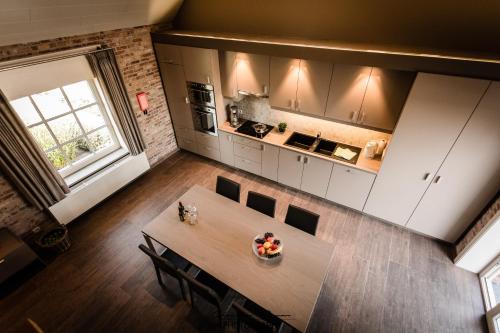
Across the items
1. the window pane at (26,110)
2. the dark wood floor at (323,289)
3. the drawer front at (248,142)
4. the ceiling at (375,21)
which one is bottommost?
the dark wood floor at (323,289)

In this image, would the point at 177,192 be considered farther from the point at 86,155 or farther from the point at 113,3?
the point at 113,3

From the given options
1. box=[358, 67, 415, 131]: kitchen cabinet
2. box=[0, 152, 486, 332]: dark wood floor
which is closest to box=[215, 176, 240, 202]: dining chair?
box=[0, 152, 486, 332]: dark wood floor

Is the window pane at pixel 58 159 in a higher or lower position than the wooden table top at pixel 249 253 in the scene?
higher

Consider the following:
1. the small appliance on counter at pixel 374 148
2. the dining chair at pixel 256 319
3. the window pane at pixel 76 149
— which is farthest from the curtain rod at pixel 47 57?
the small appliance on counter at pixel 374 148

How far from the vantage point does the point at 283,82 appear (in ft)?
13.0

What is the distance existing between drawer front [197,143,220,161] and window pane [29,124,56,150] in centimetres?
261

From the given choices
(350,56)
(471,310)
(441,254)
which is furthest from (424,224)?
(350,56)

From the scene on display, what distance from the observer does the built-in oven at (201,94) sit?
14.9 ft

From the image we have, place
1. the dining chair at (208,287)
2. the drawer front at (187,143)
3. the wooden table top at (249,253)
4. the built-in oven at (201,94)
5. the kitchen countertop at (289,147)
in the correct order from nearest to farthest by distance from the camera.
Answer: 1. the wooden table top at (249,253)
2. the dining chair at (208,287)
3. the kitchen countertop at (289,147)
4. the built-in oven at (201,94)
5. the drawer front at (187,143)

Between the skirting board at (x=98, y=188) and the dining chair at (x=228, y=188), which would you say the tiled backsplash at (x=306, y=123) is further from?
the skirting board at (x=98, y=188)

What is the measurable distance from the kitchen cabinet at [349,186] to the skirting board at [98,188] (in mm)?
3823

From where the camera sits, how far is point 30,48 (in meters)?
3.13

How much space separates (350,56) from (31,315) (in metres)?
5.17

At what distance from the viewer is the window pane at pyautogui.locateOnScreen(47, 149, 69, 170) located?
391cm
